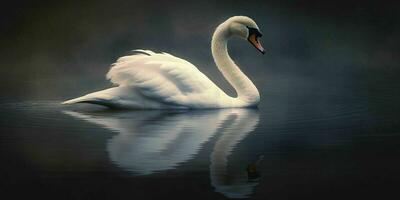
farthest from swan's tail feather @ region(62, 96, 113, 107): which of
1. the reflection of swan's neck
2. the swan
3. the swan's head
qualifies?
the swan's head

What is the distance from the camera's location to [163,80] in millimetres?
10602

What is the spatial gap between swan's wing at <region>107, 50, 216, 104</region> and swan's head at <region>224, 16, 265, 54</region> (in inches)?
32.7

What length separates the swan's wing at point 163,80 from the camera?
10.6m

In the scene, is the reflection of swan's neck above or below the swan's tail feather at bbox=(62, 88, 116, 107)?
above

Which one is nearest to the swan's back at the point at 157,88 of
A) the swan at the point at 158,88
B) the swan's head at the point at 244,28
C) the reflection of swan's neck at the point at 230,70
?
the swan at the point at 158,88

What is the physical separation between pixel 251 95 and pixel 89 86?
10.5 ft

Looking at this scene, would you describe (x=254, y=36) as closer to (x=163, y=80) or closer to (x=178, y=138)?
(x=163, y=80)

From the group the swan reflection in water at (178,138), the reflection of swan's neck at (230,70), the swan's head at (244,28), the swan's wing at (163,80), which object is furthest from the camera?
the swan's head at (244,28)

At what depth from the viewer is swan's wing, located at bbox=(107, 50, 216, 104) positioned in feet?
34.6

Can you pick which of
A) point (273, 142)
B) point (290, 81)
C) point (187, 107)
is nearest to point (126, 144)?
point (273, 142)

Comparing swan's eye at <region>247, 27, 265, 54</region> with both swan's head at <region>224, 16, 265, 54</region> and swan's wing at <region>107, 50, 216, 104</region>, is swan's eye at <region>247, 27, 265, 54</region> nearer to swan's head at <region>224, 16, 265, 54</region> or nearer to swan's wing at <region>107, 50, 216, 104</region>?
swan's head at <region>224, 16, 265, 54</region>

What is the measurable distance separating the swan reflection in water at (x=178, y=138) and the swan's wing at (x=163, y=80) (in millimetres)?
202

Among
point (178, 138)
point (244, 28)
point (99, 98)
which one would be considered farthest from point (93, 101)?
point (178, 138)

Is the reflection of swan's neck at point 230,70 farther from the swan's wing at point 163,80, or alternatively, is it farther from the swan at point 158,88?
the swan's wing at point 163,80
